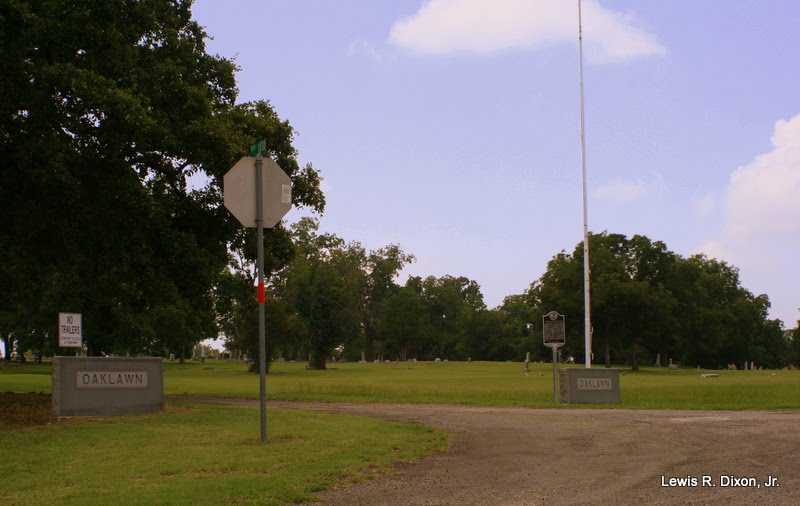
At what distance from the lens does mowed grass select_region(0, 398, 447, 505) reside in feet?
26.8

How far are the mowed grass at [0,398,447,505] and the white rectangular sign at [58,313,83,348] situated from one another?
4304 millimetres

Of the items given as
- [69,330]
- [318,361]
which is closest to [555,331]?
[69,330]

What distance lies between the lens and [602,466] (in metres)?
9.77

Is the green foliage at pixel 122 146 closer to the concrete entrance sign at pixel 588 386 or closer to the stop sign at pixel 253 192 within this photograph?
the stop sign at pixel 253 192

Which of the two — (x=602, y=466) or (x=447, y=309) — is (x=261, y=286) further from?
(x=447, y=309)

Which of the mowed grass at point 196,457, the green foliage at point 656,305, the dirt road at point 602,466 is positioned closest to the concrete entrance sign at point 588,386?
the dirt road at point 602,466

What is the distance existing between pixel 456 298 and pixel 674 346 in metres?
66.6

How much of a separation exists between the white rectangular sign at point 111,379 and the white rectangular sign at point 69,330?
2.85 meters

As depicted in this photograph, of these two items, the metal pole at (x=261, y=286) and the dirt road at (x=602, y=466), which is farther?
the metal pole at (x=261, y=286)

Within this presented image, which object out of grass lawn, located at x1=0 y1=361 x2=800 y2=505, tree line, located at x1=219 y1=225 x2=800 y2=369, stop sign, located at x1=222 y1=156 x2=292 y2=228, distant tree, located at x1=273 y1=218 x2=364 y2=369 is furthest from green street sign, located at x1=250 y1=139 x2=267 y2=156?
distant tree, located at x1=273 y1=218 x2=364 y2=369

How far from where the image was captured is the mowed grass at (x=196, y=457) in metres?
8.18

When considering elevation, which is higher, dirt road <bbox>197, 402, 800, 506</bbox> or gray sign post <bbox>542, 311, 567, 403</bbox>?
gray sign post <bbox>542, 311, 567, 403</bbox>

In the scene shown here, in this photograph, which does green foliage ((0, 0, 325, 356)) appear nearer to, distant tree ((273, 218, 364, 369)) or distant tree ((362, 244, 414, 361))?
distant tree ((273, 218, 364, 369))

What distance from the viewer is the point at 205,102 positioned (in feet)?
65.1
